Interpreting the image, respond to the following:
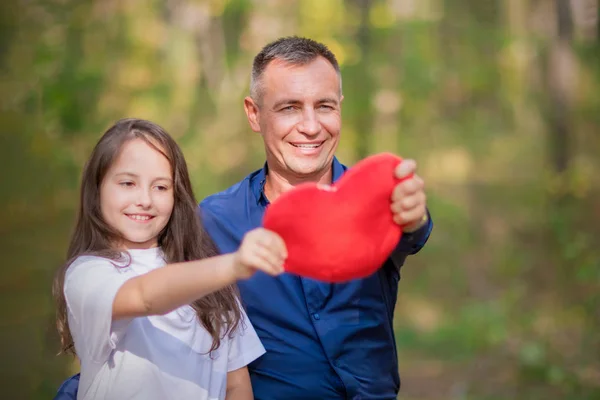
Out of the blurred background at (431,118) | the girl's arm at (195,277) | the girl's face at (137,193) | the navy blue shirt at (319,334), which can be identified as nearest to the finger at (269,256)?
the girl's arm at (195,277)

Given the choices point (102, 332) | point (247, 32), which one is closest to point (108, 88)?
point (247, 32)

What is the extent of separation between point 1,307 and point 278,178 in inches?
135

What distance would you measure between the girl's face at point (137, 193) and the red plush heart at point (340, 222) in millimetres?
394

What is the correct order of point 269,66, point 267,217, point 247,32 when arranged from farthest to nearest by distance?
point 247,32 → point 269,66 → point 267,217

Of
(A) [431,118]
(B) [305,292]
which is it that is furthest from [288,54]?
(A) [431,118]

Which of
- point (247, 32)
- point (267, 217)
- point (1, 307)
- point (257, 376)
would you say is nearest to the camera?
point (267, 217)

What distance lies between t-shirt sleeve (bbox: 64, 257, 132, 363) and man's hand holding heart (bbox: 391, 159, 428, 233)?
586mm

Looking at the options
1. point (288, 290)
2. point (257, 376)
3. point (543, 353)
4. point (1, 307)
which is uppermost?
point (288, 290)

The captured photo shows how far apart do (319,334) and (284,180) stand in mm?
508

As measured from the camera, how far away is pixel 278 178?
7.59 ft

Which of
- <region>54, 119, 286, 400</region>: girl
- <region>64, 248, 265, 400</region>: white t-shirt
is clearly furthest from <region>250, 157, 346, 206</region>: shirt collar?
<region>64, 248, 265, 400</region>: white t-shirt

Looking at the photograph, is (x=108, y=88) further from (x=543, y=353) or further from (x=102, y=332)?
(x=102, y=332)

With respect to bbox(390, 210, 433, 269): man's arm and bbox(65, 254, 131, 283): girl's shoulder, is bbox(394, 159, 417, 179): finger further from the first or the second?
bbox(65, 254, 131, 283): girl's shoulder

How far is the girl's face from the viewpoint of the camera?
169 cm
